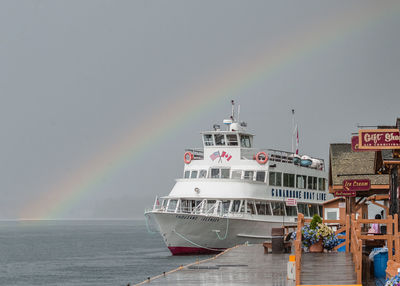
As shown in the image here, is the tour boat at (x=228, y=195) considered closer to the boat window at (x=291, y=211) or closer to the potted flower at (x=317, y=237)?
the boat window at (x=291, y=211)

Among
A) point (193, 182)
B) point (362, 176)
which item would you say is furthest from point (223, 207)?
point (362, 176)

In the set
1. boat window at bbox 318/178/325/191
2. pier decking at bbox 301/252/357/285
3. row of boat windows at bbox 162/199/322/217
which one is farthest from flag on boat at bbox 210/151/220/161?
pier decking at bbox 301/252/357/285

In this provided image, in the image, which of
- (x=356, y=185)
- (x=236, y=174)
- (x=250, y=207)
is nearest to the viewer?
(x=356, y=185)

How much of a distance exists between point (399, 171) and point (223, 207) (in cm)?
3393

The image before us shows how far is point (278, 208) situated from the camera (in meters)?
59.2

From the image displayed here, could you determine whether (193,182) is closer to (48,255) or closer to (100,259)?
(100,259)

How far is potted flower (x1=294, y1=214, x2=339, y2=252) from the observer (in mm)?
21766

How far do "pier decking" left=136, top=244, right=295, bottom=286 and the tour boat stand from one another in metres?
19.1

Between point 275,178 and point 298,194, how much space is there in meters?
4.68

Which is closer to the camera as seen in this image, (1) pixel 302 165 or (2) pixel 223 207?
(2) pixel 223 207

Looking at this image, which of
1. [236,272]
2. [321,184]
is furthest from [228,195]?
[236,272]

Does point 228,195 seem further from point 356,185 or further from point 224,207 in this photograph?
point 356,185

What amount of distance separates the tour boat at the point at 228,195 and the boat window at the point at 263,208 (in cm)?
6

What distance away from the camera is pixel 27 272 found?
51031mm
